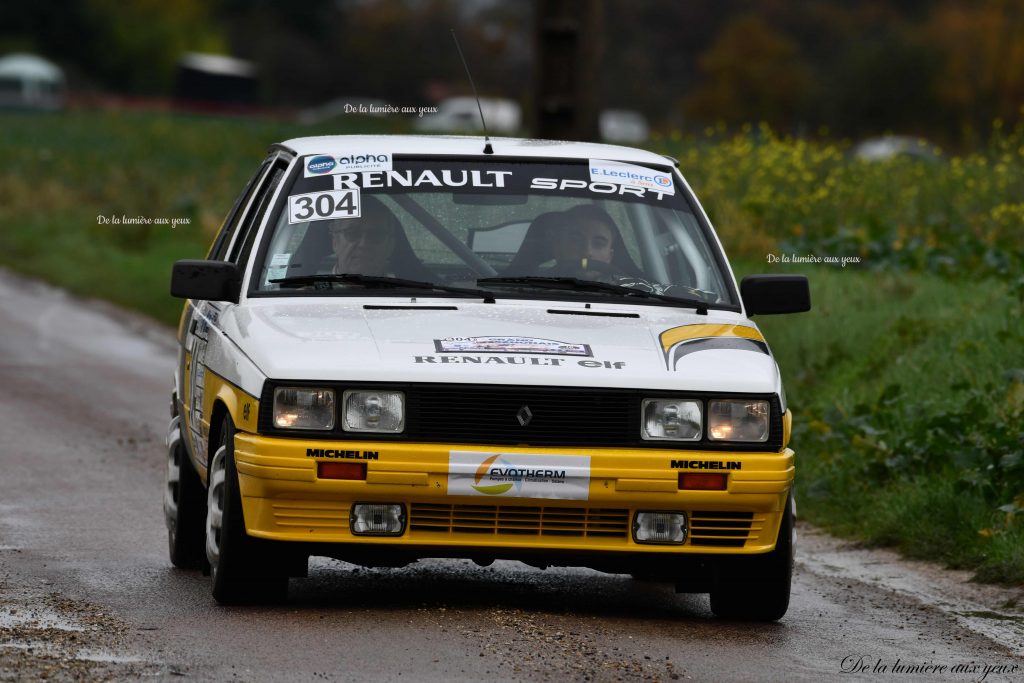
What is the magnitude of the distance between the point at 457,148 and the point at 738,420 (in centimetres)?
197

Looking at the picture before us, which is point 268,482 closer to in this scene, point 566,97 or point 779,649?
point 779,649

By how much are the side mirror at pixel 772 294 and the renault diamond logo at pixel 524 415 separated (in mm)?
1382

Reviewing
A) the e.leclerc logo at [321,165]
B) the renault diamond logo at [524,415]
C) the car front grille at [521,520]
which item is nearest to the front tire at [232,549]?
the car front grille at [521,520]

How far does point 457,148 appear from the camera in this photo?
8547 mm

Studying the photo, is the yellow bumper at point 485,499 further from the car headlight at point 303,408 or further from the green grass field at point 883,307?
the green grass field at point 883,307

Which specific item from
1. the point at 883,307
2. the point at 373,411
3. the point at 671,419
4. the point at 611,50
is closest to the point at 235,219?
the point at 373,411

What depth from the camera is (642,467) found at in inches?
277

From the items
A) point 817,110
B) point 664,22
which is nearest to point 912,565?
point 817,110

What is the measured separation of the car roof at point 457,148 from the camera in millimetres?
8484

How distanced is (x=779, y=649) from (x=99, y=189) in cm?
3104

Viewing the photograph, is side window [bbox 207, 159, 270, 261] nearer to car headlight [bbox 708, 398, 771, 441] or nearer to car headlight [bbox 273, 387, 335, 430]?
car headlight [bbox 273, 387, 335, 430]

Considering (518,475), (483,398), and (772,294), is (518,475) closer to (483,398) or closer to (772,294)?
(483,398)

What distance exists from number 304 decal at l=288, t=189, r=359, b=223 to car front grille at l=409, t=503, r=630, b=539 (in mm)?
1534

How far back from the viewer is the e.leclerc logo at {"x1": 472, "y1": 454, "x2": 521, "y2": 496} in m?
6.95
